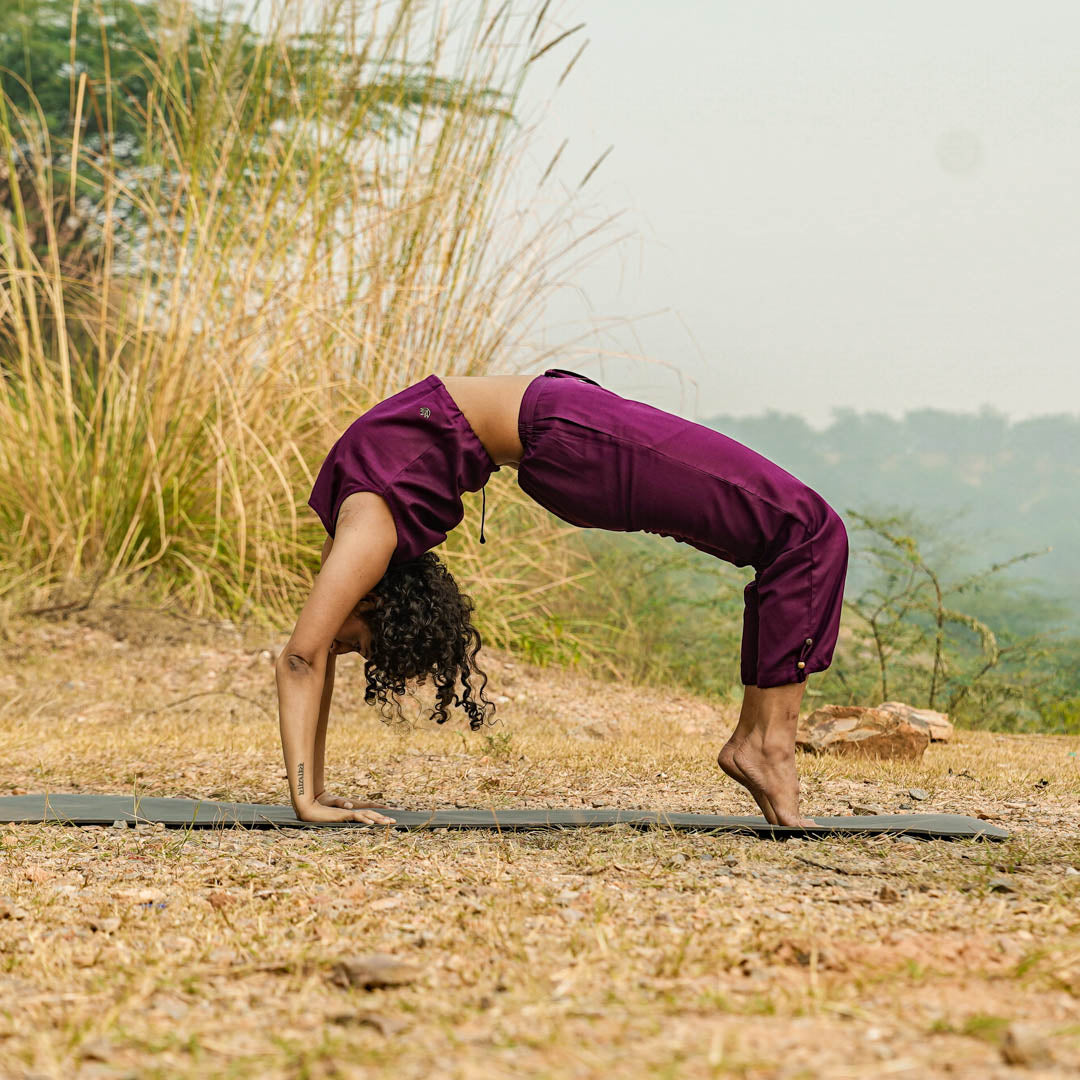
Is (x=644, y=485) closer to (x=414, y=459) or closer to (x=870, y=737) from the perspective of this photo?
(x=414, y=459)

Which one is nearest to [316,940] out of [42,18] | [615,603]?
[615,603]

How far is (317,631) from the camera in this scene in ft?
7.39

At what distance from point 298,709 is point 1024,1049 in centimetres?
155

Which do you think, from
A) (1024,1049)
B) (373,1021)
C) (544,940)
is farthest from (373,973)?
(1024,1049)

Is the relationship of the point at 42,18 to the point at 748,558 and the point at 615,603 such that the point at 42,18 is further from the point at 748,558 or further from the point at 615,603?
the point at 748,558

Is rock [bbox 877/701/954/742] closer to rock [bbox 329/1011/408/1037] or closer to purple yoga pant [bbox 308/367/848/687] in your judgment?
purple yoga pant [bbox 308/367/848/687]

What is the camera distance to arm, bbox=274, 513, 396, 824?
224cm

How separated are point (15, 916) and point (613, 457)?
1.26 meters

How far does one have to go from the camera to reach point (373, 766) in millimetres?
3293

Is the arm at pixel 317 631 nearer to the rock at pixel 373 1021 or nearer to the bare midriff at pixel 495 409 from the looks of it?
the bare midriff at pixel 495 409

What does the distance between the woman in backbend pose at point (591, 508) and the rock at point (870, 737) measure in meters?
1.42

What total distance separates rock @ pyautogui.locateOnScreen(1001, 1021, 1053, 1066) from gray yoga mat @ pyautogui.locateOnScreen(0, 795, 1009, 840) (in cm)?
118

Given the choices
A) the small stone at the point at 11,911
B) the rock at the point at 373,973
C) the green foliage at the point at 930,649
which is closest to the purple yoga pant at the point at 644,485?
the small stone at the point at 11,911

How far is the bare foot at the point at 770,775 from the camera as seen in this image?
90.6 inches
